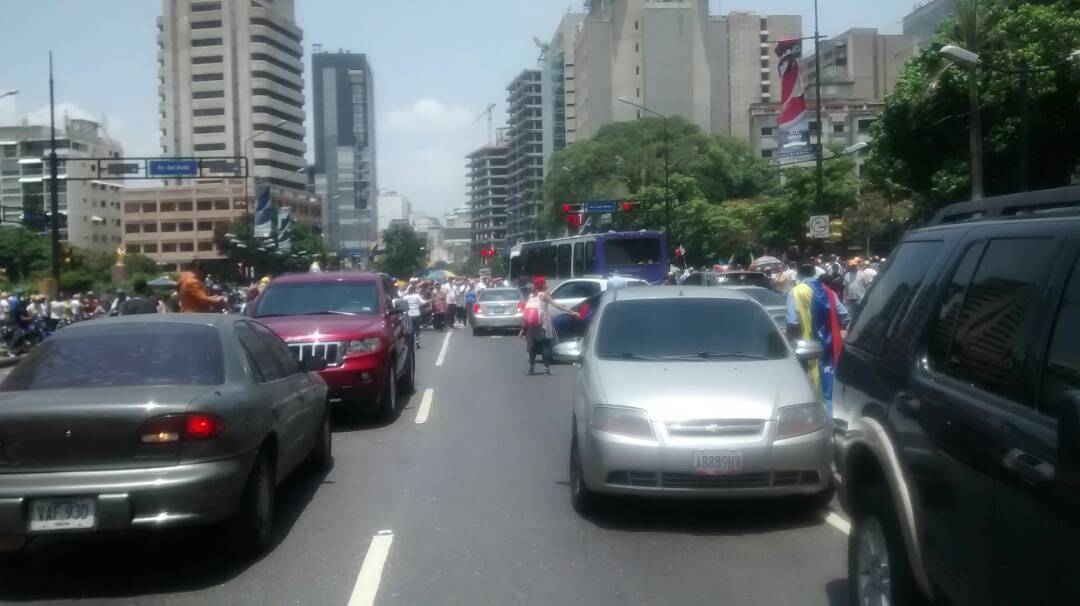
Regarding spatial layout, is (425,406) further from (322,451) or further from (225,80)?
(225,80)

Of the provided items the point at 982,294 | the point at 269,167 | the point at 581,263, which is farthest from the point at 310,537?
the point at 269,167

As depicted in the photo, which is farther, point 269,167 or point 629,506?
point 269,167

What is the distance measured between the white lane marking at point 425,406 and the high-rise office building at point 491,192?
544 ft

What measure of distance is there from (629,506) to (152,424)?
3.64 m

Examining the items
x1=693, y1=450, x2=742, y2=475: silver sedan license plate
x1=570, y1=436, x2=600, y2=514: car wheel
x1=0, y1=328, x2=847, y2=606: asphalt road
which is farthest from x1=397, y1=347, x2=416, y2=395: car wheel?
x1=693, y1=450, x2=742, y2=475: silver sedan license plate

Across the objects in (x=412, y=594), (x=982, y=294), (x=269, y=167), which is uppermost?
(x=269, y=167)

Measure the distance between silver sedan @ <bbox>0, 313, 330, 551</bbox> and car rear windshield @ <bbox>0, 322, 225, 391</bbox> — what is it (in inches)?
0.4

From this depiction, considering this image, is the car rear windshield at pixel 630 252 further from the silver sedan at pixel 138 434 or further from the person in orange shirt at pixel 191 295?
the silver sedan at pixel 138 434

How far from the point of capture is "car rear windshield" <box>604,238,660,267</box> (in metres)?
40.7

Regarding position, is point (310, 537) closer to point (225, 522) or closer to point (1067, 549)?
point (225, 522)

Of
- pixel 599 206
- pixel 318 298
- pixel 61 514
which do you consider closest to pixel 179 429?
pixel 61 514

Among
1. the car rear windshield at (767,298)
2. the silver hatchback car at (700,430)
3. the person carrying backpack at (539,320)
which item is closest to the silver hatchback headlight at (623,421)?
the silver hatchback car at (700,430)

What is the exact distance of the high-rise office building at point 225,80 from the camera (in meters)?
120

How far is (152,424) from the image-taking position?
6.35 metres
